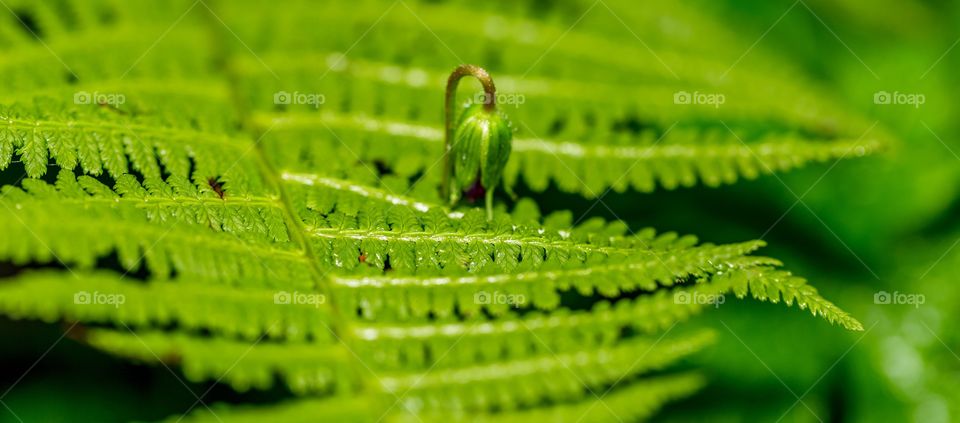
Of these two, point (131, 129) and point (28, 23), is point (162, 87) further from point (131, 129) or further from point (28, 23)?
point (28, 23)

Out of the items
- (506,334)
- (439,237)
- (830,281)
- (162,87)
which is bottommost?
(506,334)

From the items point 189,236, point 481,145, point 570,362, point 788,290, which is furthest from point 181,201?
point 788,290

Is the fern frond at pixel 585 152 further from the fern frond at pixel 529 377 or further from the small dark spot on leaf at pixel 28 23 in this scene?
the small dark spot on leaf at pixel 28 23

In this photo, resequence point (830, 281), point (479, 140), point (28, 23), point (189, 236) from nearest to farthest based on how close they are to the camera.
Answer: point (189, 236) → point (479, 140) → point (28, 23) → point (830, 281)

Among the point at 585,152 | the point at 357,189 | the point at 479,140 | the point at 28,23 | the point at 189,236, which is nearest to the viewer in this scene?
the point at 189,236

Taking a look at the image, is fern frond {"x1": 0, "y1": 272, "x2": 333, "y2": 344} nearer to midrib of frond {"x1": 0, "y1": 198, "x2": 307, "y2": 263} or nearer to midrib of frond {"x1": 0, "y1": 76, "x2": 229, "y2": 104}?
midrib of frond {"x1": 0, "y1": 198, "x2": 307, "y2": 263}

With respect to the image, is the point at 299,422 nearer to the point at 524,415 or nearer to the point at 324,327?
the point at 324,327

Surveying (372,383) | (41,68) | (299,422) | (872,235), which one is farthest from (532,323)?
(872,235)

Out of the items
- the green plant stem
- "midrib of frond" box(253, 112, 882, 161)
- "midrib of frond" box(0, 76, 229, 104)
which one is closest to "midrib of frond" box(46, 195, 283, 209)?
the green plant stem
